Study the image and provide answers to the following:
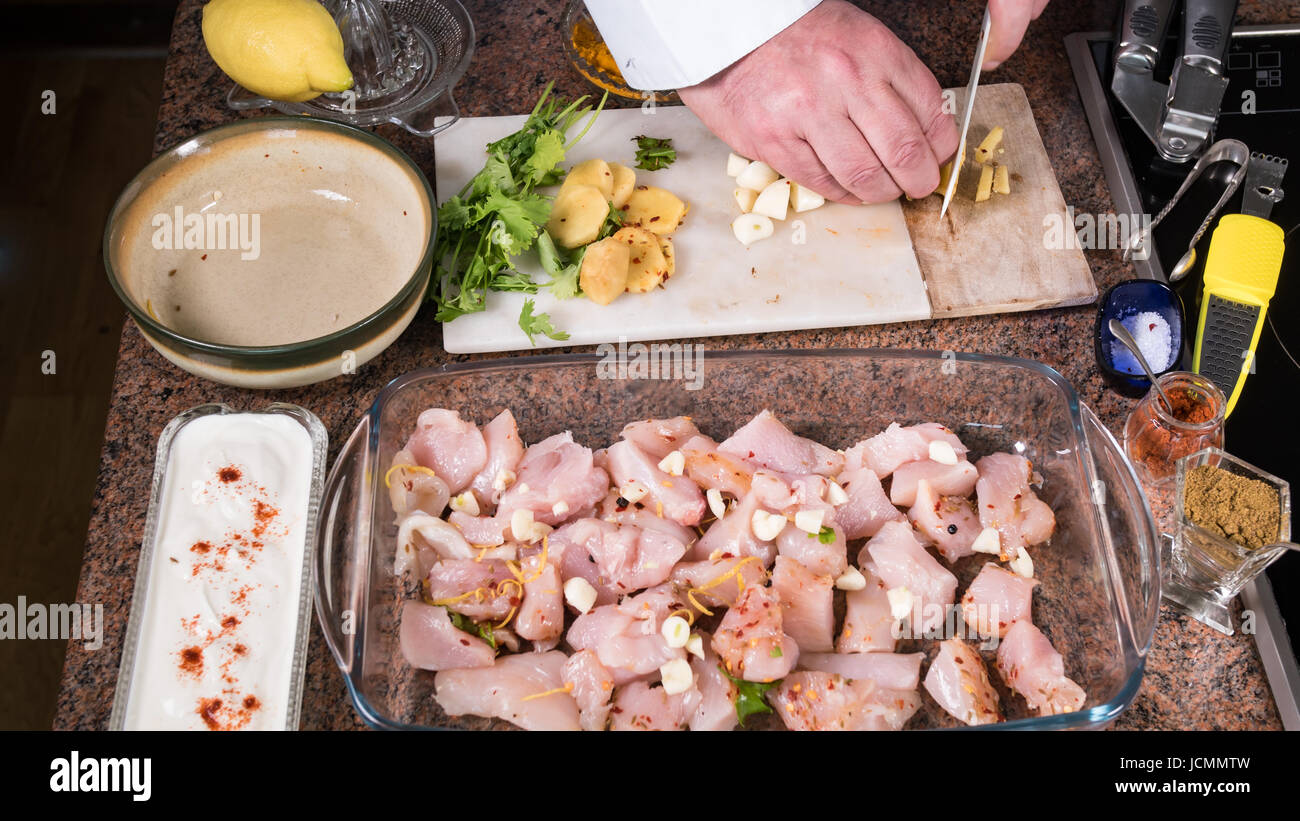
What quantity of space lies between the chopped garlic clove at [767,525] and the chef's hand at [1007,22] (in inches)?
30.4

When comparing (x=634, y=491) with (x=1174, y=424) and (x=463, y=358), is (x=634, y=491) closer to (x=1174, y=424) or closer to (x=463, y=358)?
(x=463, y=358)

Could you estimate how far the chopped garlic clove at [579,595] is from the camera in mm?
1272

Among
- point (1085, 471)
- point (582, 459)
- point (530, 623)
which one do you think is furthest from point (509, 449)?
point (1085, 471)

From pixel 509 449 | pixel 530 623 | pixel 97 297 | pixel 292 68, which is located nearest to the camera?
pixel 530 623

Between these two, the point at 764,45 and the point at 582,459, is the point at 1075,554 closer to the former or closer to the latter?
the point at 582,459

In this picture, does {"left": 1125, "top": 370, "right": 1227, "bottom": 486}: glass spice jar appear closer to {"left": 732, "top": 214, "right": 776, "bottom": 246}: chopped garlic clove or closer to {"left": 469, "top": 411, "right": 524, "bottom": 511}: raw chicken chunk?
{"left": 732, "top": 214, "right": 776, "bottom": 246}: chopped garlic clove

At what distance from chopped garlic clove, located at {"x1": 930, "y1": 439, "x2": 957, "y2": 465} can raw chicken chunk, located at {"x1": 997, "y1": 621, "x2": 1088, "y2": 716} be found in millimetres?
220

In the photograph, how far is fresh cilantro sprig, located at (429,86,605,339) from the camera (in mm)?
1469

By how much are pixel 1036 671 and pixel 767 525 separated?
0.36m

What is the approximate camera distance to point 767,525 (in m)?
1.30

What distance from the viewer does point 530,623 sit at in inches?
49.8

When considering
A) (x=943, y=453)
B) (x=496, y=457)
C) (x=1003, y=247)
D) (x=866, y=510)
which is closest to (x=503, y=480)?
(x=496, y=457)

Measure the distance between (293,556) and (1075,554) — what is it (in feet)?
3.22

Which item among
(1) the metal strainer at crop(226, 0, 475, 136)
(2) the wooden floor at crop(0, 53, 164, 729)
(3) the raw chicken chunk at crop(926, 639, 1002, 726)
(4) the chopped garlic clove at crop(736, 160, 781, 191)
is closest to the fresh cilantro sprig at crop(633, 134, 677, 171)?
(4) the chopped garlic clove at crop(736, 160, 781, 191)
